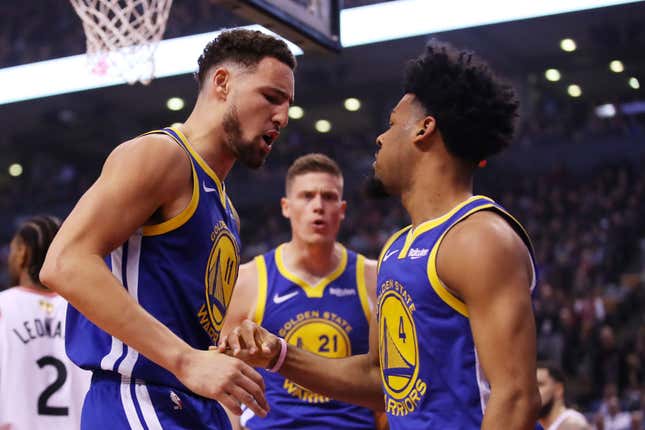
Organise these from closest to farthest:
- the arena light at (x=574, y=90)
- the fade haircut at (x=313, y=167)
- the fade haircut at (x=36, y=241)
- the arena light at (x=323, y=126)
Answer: the fade haircut at (x=36, y=241) → the fade haircut at (x=313, y=167) → the arena light at (x=574, y=90) → the arena light at (x=323, y=126)

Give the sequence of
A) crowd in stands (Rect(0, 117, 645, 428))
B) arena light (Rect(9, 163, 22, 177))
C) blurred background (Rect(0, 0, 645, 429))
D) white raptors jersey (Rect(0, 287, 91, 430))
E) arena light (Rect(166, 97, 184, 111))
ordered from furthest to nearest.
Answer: arena light (Rect(9, 163, 22, 177)), arena light (Rect(166, 97, 184, 111)), blurred background (Rect(0, 0, 645, 429)), crowd in stands (Rect(0, 117, 645, 428)), white raptors jersey (Rect(0, 287, 91, 430))

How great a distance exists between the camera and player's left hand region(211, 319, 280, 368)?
295 centimetres

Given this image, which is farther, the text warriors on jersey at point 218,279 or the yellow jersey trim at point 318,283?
the yellow jersey trim at point 318,283

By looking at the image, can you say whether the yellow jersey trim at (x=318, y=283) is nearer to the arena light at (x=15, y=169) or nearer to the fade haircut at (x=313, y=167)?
the fade haircut at (x=313, y=167)

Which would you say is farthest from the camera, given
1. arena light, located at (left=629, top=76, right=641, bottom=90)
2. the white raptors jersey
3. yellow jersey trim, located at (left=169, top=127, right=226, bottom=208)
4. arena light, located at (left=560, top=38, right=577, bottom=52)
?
arena light, located at (left=629, top=76, right=641, bottom=90)

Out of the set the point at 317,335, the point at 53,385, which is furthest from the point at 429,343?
the point at 53,385

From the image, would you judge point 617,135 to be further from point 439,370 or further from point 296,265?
point 439,370

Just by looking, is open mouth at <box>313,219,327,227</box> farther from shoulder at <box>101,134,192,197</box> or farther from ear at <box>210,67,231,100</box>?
shoulder at <box>101,134,192,197</box>

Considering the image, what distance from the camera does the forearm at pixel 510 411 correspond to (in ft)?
8.79

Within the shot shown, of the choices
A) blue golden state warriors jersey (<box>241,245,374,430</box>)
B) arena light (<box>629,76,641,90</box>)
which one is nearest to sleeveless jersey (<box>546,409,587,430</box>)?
blue golden state warriors jersey (<box>241,245,374,430</box>)

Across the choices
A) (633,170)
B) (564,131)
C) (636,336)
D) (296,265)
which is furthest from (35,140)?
(296,265)

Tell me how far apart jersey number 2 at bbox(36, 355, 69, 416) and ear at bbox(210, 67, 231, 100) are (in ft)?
8.10

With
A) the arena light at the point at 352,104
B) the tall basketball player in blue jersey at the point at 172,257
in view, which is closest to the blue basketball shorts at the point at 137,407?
the tall basketball player in blue jersey at the point at 172,257

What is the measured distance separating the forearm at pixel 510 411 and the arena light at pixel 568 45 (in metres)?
18.0
